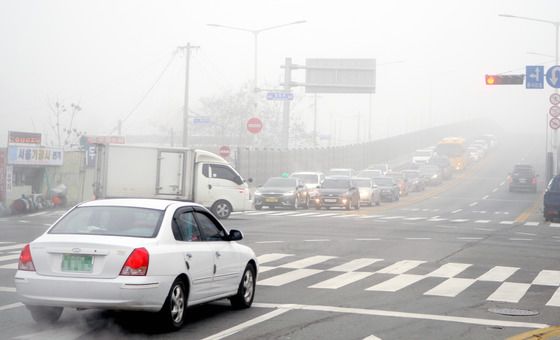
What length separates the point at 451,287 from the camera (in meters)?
15.2

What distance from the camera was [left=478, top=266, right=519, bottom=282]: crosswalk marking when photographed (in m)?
16.5

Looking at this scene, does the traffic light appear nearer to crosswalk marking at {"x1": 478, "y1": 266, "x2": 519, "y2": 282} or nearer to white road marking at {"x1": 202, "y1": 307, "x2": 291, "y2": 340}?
crosswalk marking at {"x1": 478, "y1": 266, "x2": 519, "y2": 282}

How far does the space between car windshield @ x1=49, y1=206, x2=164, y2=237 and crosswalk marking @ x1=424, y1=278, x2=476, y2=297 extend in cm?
540

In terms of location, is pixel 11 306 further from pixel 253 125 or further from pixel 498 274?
pixel 253 125

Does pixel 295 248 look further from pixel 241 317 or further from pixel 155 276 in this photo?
pixel 155 276

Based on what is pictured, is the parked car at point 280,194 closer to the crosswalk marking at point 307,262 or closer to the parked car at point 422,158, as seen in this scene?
the crosswalk marking at point 307,262

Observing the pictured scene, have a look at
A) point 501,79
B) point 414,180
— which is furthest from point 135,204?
point 414,180

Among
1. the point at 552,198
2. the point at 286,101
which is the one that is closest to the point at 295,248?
the point at 552,198

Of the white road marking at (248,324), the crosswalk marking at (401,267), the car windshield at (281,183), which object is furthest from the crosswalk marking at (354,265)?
the car windshield at (281,183)

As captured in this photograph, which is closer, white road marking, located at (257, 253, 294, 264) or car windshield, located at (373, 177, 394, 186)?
white road marking, located at (257, 253, 294, 264)

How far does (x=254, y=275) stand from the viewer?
1284cm

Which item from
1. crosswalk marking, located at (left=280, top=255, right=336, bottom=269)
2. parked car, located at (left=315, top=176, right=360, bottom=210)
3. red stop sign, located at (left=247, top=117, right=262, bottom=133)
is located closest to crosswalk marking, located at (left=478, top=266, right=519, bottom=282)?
crosswalk marking, located at (left=280, top=255, right=336, bottom=269)

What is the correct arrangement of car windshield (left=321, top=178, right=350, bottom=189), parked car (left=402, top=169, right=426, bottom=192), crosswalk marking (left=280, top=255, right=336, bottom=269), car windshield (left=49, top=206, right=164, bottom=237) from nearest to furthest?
car windshield (left=49, top=206, right=164, bottom=237) → crosswalk marking (left=280, top=255, right=336, bottom=269) → car windshield (left=321, top=178, right=350, bottom=189) → parked car (left=402, top=169, right=426, bottom=192)

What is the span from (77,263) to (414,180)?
61269 millimetres
